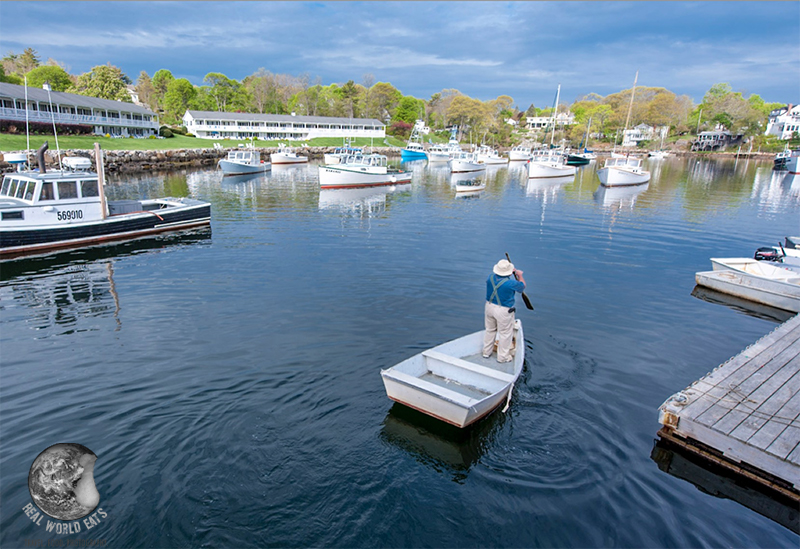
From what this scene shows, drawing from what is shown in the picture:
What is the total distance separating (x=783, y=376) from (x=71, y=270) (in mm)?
24333

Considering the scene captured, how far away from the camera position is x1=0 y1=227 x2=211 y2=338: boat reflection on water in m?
13.6

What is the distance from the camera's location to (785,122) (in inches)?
5482

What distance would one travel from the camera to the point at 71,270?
18562mm

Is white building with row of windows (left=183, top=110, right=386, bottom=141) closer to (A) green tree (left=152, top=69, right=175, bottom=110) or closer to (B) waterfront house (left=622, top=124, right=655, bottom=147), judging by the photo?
(A) green tree (left=152, top=69, right=175, bottom=110)

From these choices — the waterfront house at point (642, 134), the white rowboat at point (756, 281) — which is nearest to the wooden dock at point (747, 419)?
the white rowboat at point (756, 281)

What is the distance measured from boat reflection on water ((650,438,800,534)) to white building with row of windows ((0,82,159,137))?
6690 centimetres

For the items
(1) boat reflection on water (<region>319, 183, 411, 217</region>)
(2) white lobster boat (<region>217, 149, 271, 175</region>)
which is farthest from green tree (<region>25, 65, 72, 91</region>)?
(1) boat reflection on water (<region>319, 183, 411, 217</region>)

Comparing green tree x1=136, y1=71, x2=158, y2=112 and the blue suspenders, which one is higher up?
green tree x1=136, y1=71, x2=158, y2=112

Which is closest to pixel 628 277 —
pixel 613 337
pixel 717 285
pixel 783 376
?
pixel 717 285

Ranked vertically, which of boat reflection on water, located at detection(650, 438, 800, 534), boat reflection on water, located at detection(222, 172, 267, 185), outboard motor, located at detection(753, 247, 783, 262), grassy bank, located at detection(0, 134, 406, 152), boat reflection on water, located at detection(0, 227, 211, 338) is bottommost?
boat reflection on water, located at detection(0, 227, 211, 338)

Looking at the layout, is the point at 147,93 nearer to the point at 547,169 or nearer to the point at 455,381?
the point at 547,169

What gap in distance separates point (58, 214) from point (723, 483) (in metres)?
26.7

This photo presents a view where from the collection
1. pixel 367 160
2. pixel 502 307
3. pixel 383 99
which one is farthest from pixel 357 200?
pixel 383 99

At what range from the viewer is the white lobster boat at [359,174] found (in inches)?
1781
